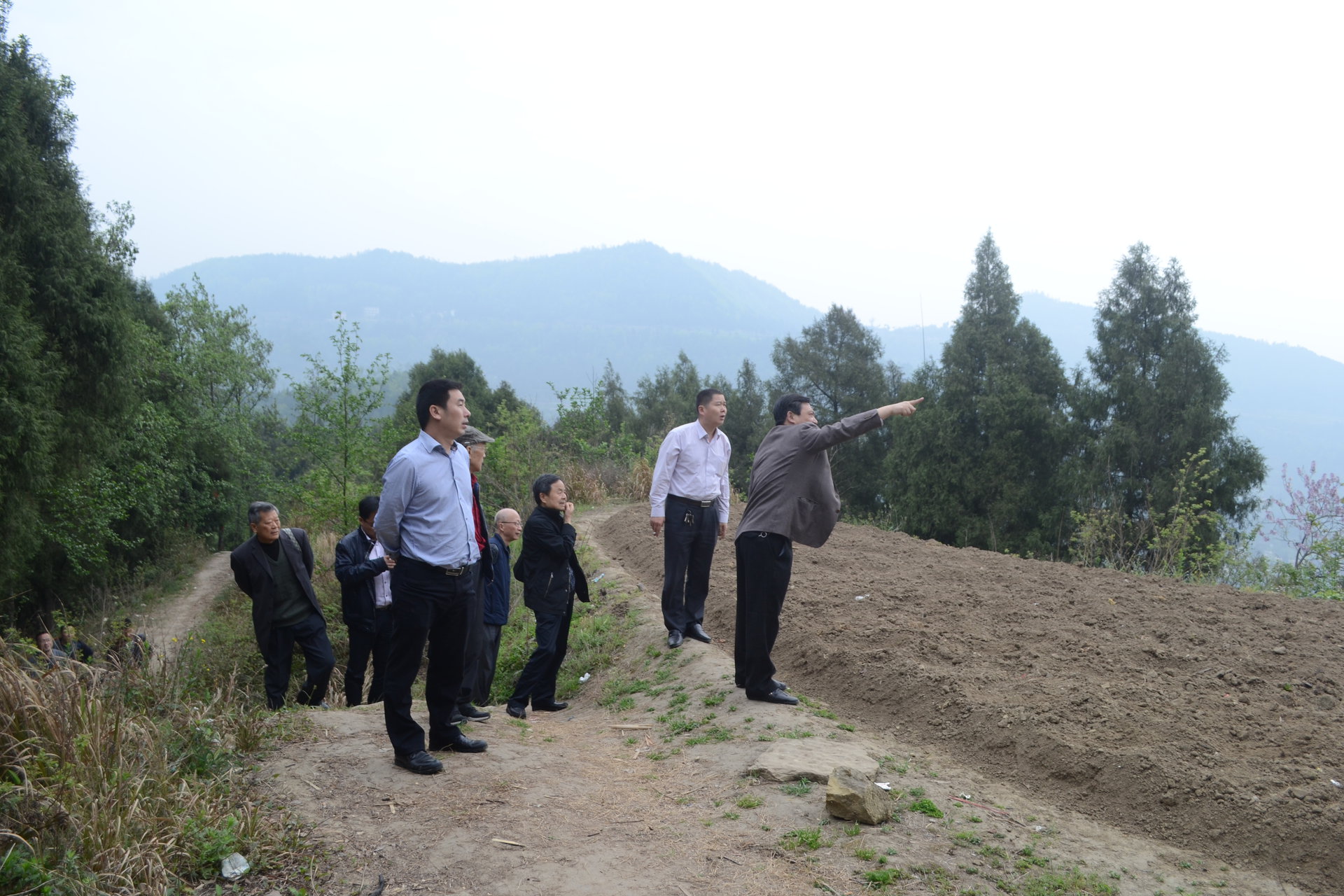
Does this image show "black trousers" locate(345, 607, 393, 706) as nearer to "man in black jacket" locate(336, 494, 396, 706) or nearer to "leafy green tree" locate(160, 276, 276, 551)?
"man in black jacket" locate(336, 494, 396, 706)

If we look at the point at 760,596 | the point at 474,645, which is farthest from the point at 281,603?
the point at 760,596

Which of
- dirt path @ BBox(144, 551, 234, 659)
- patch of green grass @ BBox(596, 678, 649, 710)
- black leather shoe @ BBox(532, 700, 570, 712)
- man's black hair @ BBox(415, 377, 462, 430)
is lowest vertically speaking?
dirt path @ BBox(144, 551, 234, 659)

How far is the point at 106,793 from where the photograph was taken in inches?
137

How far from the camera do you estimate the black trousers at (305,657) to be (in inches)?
266

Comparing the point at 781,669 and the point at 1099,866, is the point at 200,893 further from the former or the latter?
the point at 781,669

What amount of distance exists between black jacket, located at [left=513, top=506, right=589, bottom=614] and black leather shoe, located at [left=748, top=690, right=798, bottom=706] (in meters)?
1.56

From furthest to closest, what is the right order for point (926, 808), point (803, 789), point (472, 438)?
point (472, 438)
point (803, 789)
point (926, 808)

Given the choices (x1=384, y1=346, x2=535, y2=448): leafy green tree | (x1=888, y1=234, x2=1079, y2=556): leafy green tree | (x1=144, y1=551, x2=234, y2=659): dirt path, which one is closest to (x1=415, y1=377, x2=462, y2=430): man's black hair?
(x1=144, y1=551, x2=234, y2=659): dirt path

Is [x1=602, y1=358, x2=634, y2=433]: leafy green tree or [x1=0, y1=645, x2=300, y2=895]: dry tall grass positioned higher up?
[x1=602, y1=358, x2=634, y2=433]: leafy green tree

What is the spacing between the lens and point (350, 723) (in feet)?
17.7

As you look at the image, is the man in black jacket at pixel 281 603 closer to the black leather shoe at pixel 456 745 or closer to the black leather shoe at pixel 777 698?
the black leather shoe at pixel 456 745

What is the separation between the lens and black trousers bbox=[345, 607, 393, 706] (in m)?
7.30

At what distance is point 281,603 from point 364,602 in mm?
673

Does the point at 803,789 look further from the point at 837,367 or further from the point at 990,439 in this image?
the point at 837,367
